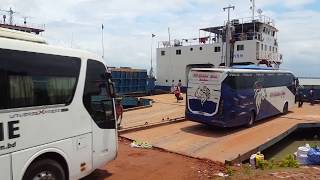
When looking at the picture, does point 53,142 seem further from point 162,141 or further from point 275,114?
point 275,114

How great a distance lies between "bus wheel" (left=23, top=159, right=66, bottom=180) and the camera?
6.85 metres

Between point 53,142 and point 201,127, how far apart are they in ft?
36.3

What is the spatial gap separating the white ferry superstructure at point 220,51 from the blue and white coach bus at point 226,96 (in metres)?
17.7

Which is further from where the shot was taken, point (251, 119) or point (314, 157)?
point (251, 119)

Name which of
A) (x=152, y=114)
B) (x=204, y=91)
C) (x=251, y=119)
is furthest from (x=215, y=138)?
(x=152, y=114)

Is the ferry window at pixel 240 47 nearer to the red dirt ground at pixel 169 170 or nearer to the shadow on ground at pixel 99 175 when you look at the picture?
the red dirt ground at pixel 169 170

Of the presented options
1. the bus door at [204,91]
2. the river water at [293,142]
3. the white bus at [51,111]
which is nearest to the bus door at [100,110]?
the white bus at [51,111]

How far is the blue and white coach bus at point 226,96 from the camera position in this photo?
15.8 m

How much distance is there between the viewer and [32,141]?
677 cm

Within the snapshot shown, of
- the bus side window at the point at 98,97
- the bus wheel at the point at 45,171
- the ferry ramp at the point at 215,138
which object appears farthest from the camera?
the ferry ramp at the point at 215,138

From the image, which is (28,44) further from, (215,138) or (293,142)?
(293,142)

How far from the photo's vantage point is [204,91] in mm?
16281

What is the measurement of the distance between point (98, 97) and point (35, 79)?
187 cm

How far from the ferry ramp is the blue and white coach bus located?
0.53 meters
